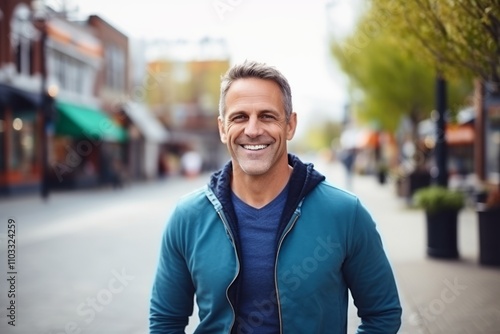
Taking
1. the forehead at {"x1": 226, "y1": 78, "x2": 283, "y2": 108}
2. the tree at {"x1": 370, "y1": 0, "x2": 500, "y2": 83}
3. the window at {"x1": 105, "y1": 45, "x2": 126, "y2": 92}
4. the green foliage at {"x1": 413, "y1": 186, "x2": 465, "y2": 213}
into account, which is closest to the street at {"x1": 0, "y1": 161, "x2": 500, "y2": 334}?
the green foliage at {"x1": 413, "y1": 186, "x2": 465, "y2": 213}

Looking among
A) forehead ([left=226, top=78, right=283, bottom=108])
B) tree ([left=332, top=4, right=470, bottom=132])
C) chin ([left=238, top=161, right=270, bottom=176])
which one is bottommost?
chin ([left=238, top=161, right=270, bottom=176])

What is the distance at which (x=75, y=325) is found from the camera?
5262 millimetres

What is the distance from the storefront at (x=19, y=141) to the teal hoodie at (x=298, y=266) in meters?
18.0

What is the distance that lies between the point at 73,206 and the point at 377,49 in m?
10.6

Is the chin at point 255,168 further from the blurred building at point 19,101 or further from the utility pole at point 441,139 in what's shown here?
the blurred building at point 19,101

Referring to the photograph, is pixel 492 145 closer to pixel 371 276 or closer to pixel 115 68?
pixel 371 276

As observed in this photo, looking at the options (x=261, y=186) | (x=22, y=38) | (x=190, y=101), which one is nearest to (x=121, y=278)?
(x=261, y=186)

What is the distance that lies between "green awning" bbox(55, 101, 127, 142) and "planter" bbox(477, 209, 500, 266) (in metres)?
18.4

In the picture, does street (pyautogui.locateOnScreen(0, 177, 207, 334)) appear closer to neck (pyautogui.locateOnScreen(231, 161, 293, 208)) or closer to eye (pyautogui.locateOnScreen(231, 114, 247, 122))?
neck (pyautogui.locateOnScreen(231, 161, 293, 208))

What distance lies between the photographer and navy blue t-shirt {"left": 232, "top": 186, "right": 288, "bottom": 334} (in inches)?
81.6

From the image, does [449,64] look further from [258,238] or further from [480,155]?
[480,155]

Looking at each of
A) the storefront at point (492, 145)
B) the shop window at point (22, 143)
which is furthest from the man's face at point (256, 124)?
the shop window at point (22, 143)

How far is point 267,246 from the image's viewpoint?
82.7 inches

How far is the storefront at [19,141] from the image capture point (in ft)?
63.0
